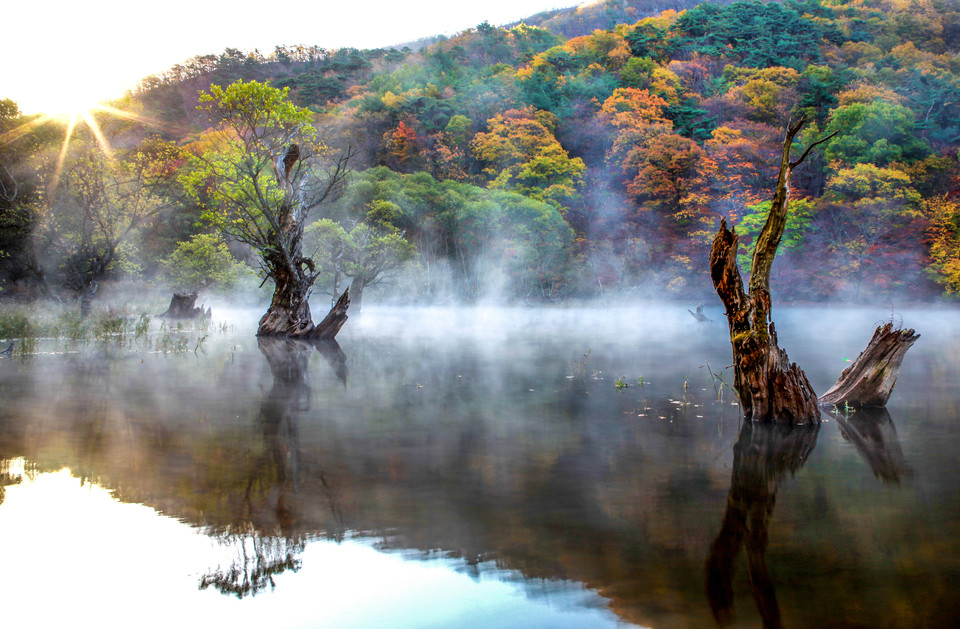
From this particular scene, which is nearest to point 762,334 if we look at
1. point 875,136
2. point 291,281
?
point 291,281

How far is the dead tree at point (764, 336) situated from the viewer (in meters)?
9.58

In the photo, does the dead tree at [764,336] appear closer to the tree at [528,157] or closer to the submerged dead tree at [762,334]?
the submerged dead tree at [762,334]

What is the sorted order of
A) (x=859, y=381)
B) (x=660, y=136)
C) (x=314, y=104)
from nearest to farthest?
(x=859, y=381)
(x=660, y=136)
(x=314, y=104)

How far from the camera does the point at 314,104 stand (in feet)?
242

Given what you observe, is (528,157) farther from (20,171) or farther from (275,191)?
(20,171)

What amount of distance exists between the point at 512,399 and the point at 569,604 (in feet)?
26.5

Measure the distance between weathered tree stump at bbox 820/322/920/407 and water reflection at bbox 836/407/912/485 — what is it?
226 mm

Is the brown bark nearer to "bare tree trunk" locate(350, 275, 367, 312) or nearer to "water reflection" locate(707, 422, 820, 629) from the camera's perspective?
"water reflection" locate(707, 422, 820, 629)

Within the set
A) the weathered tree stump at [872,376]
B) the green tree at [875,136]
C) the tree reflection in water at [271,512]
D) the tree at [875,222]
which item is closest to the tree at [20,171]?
the tree reflection in water at [271,512]

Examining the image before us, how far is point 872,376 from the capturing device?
1119 cm

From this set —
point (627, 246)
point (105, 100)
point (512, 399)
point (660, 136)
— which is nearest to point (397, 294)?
point (627, 246)

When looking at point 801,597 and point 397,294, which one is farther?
point 397,294

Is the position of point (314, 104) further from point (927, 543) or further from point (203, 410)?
point (927, 543)

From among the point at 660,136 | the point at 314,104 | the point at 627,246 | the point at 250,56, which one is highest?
the point at 250,56
